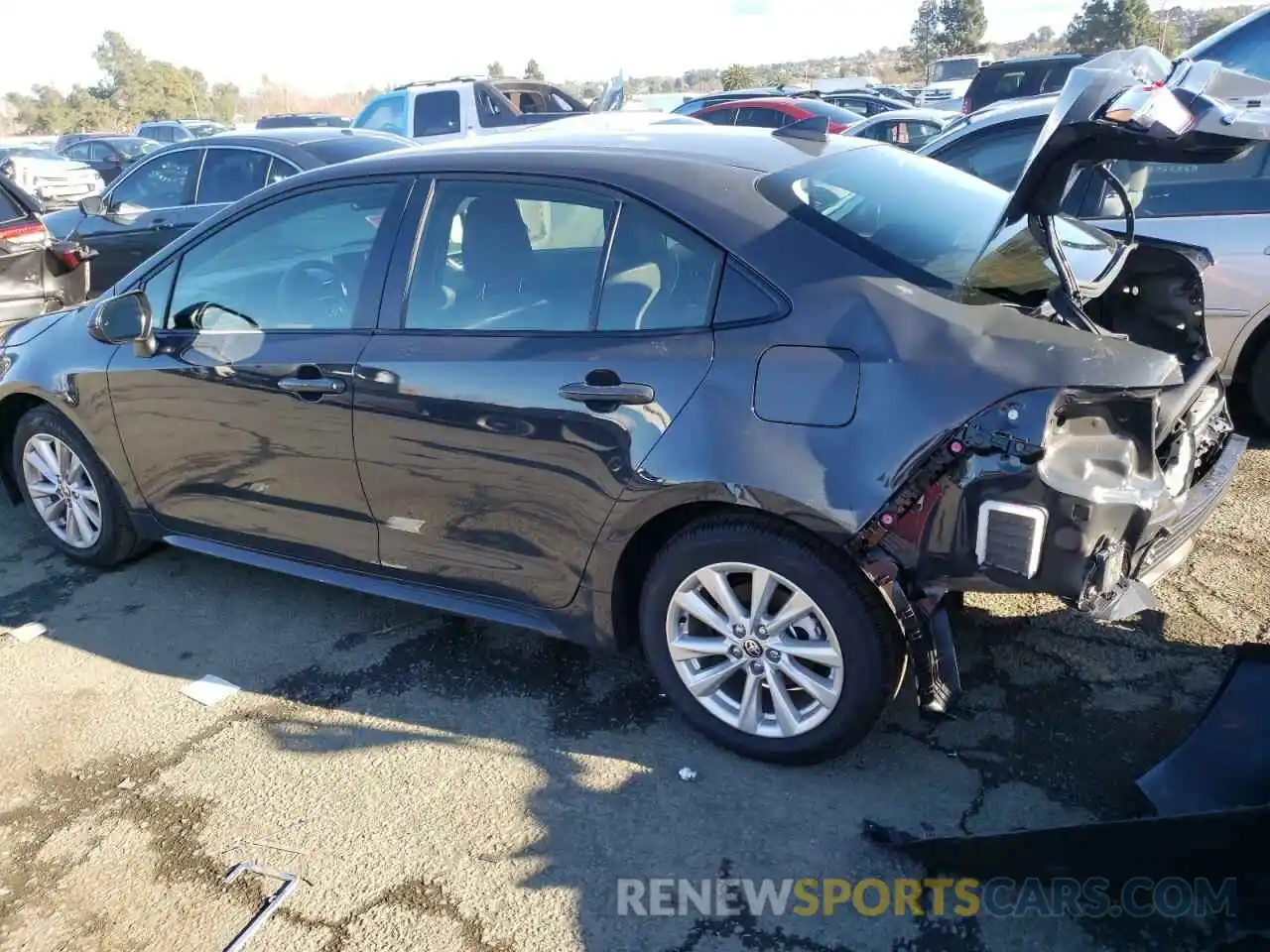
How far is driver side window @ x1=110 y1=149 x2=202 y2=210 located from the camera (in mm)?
7855

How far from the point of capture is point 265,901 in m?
2.61

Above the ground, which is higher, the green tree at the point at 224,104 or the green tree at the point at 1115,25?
the green tree at the point at 1115,25

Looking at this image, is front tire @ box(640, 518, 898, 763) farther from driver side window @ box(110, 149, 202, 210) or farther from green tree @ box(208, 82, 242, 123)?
green tree @ box(208, 82, 242, 123)

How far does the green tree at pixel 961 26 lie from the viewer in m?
48.4

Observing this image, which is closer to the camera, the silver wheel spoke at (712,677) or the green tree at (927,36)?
the silver wheel spoke at (712,677)

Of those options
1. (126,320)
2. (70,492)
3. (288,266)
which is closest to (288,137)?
(70,492)

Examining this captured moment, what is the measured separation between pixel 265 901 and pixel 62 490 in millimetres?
2580

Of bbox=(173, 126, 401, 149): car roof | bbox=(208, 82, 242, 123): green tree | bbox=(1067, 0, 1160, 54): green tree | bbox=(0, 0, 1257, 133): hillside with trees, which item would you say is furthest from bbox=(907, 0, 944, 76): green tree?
bbox=(173, 126, 401, 149): car roof

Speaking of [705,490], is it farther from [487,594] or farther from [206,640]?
[206,640]

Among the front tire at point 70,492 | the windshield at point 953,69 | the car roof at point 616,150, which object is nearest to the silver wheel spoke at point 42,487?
the front tire at point 70,492

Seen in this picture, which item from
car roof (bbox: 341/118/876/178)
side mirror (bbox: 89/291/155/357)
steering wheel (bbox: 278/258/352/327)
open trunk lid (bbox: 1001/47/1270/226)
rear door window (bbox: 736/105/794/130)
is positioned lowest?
rear door window (bbox: 736/105/794/130)

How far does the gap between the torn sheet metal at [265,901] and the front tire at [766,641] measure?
1.16 meters

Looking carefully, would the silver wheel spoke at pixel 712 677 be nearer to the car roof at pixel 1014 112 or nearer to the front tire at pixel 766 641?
the front tire at pixel 766 641

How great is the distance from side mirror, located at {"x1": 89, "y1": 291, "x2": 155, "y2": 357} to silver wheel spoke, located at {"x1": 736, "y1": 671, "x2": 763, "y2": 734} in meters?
2.54
